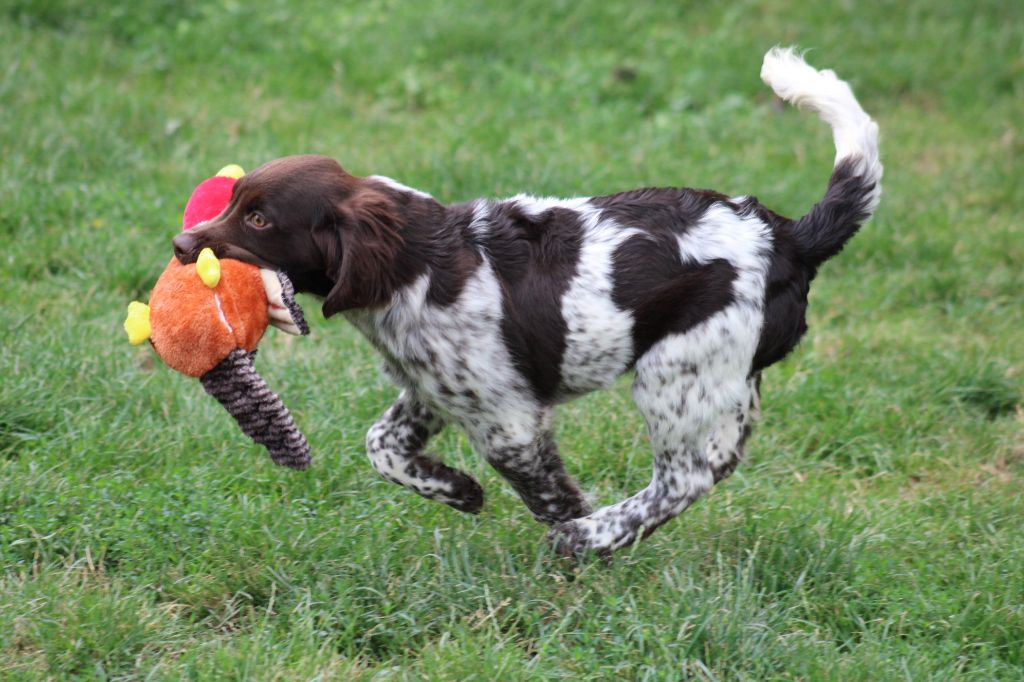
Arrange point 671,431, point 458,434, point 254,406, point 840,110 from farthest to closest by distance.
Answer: point 458,434 → point 840,110 → point 671,431 → point 254,406

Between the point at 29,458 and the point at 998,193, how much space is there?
567cm

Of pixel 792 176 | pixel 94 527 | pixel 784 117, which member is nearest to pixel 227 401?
pixel 94 527

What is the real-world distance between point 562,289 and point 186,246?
3.60 feet

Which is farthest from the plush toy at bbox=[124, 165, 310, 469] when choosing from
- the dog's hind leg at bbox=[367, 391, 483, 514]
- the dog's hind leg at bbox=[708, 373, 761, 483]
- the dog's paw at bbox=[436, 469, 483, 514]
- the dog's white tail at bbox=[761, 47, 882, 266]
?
the dog's white tail at bbox=[761, 47, 882, 266]

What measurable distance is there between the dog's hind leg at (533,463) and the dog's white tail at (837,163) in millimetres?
1006

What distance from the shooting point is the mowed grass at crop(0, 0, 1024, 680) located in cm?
360

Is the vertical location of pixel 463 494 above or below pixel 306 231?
below

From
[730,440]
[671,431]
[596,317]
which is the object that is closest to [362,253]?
[596,317]

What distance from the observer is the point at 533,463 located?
3906mm

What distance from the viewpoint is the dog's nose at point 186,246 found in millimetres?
3607

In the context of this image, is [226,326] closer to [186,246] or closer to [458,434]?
[186,246]

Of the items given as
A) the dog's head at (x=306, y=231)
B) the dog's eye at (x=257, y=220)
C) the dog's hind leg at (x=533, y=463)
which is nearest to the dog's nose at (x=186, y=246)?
the dog's head at (x=306, y=231)

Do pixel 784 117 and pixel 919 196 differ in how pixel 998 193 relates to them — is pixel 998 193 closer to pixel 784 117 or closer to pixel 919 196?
pixel 919 196

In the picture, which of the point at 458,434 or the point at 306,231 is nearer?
the point at 306,231
